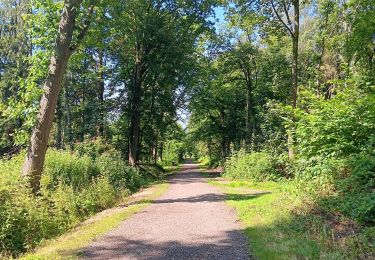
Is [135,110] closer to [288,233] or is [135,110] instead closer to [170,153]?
[288,233]

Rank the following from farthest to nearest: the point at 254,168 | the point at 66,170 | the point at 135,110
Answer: the point at 135,110 < the point at 254,168 < the point at 66,170

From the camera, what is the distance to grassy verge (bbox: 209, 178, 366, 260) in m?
6.20

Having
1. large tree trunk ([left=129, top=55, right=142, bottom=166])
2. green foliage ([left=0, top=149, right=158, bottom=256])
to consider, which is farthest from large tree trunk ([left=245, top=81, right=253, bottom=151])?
green foliage ([left=0, top=149, right=158, bottom=256])

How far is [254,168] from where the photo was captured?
895 inches

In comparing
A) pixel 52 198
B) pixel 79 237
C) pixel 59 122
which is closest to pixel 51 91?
pixel 52 198

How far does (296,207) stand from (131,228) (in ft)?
14.0

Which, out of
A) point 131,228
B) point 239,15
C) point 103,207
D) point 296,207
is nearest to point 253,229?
point 296,207

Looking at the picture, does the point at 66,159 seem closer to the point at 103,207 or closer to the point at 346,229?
the point at 103,207

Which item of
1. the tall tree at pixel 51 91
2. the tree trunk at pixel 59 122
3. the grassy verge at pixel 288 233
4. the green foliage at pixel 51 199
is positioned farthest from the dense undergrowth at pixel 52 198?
the tree trunk at pixel 59 122

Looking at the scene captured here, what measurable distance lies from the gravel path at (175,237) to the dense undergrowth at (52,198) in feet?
5.60

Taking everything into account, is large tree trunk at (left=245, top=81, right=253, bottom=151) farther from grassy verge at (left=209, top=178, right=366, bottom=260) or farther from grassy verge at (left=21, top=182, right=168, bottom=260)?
grassy verge at (left=21, top=182, right=168, bottom=260)

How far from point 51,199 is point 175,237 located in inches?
170

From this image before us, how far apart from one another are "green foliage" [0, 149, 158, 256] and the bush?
8.66 meters

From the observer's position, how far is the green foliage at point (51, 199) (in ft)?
26.4
